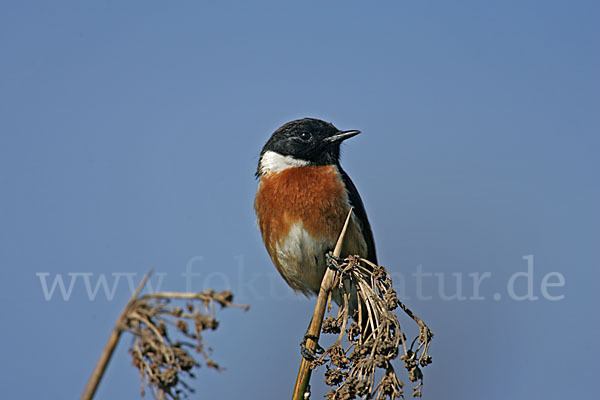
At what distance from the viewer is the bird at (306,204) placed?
574 cm

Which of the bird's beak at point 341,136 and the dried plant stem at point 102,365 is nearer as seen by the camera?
the dried plant stem at point 102,365

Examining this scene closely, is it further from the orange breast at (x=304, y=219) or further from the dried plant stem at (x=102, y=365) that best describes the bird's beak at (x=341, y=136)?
the dried plant stem at (x=102, y=365)

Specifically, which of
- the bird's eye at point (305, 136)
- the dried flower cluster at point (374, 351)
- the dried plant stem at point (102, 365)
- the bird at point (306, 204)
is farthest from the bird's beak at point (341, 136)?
the dried plant stem at point (102, 365)

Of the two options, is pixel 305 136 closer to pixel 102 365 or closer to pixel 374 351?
pixel 374 351

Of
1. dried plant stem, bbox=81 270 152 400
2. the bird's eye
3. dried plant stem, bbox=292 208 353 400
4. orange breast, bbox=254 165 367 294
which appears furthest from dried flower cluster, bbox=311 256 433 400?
the bird's eye

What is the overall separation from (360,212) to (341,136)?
741mm

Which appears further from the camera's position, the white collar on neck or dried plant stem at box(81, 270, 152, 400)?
the white collar on neck

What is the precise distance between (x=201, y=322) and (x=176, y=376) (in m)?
0.17

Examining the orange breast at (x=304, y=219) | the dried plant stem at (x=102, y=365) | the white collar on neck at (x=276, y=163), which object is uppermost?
the white collar on neck at (x=276, y=163)

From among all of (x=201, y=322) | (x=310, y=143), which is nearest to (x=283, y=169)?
(x=310, y=143)

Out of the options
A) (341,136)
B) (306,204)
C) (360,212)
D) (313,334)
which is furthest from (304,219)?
(313,334)

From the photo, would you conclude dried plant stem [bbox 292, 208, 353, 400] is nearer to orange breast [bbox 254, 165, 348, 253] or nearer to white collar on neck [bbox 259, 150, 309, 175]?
orange breast [bbox 254, 165, 348, 253]

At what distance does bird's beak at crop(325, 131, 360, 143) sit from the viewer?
627 cm

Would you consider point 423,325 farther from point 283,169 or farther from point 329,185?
point 283,169
